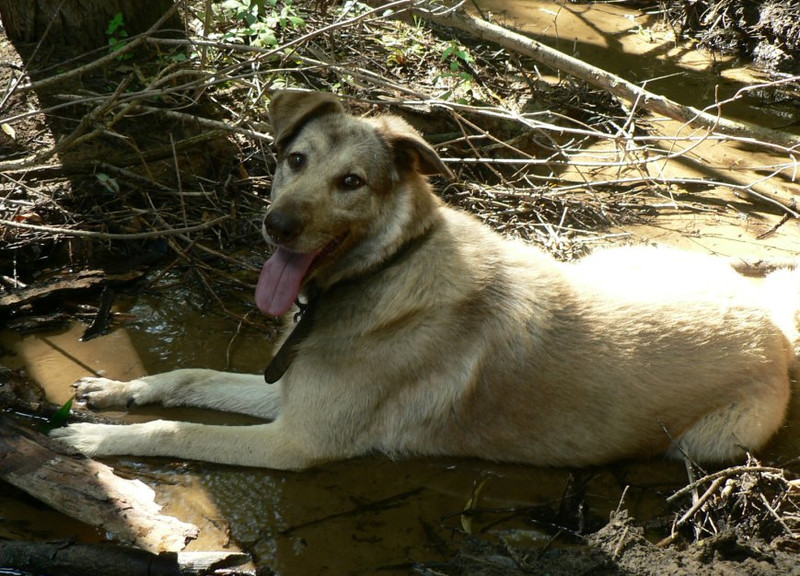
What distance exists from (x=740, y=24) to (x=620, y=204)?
16.5ft

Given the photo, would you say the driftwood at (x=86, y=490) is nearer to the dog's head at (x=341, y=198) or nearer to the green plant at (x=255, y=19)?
the dog's head at (x=341, y=198)

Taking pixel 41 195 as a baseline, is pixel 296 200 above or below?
above

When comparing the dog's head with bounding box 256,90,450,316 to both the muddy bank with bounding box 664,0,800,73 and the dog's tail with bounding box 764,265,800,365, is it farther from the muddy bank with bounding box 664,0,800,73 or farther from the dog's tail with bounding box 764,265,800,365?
the muddy bank with bounding box 664,0,800,73

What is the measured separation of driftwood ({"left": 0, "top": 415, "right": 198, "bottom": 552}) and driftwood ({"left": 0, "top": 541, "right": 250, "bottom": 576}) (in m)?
0.14

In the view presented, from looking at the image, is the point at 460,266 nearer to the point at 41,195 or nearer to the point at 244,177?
the point at 244,177

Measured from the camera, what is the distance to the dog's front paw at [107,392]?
4.64 metres

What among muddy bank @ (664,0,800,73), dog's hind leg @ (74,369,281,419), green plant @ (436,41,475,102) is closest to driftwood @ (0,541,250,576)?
dog's hind leg @ (74,369,281,419)

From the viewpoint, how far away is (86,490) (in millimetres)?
3662

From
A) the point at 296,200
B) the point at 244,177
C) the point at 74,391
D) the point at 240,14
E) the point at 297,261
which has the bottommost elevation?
the point at 74,391

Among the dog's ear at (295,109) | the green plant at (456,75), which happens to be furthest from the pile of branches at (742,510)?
the green plant at (456,75)

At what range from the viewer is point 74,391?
4715 millimetres

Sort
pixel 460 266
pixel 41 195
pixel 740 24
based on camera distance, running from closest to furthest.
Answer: pixel 460 266 → pixel 41 195 → pixel 740 24

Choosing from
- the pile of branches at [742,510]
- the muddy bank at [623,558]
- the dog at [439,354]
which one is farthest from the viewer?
the dog at [439,354]

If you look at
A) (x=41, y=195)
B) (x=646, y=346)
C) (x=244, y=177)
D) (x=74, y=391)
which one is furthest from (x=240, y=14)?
(x=646, y=346)
